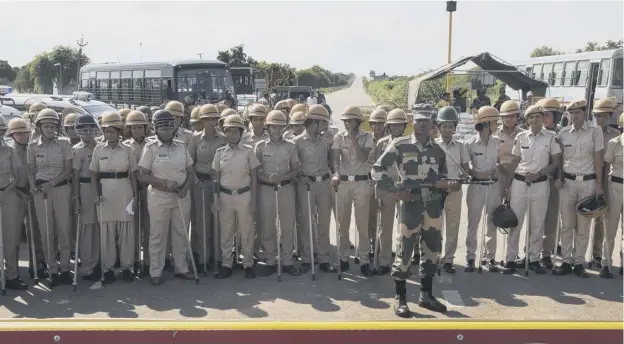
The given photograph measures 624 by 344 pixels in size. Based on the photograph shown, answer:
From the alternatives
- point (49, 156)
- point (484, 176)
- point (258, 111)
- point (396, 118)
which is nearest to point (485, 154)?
point (484, 176)

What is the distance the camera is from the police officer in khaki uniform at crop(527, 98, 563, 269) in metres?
7.09

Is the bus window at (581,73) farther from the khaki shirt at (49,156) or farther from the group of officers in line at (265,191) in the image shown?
the khaki shirt at (49,156)

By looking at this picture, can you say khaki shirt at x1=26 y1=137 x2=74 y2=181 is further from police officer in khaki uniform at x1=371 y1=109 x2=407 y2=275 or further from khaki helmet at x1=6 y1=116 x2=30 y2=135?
police officer in khaki uniform at x1=371 y1=109 x2=407 y2=275

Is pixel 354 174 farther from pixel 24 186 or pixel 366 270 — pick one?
pixel 24 186

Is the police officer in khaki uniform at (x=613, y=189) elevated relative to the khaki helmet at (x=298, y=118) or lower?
lower

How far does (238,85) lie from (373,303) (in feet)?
62.3

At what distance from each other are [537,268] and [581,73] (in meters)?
18.3

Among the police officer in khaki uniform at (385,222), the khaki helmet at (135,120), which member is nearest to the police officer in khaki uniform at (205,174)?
the khaki helmet at (135,120)

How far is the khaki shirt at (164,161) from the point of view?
6527mm

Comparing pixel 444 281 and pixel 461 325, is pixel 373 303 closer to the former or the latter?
pixel 444 281

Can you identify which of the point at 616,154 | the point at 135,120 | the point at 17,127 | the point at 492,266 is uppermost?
the point at 135,120

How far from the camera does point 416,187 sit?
5531 mm

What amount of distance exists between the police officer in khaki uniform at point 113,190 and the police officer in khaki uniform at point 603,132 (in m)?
5.35

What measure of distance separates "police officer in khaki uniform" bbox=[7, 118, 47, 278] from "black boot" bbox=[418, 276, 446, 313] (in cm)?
442
